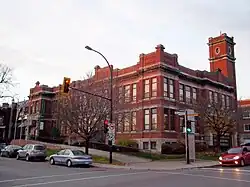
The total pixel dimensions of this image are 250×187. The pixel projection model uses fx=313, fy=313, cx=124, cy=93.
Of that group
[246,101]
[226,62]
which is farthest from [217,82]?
[246,101]

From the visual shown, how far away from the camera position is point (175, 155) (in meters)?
34.3

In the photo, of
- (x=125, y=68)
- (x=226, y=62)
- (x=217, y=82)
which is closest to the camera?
(x=125, y=68)

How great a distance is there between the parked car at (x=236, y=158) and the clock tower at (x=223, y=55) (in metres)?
32.0

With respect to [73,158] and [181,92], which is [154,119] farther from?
[73,158]

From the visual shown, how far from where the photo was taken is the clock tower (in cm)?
5475

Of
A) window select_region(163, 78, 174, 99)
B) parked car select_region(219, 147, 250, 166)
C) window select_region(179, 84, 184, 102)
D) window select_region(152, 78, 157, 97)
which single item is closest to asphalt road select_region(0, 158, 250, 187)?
parked car select_region(219, 147, 250, 166)

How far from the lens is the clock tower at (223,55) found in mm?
54750

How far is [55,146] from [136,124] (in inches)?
437

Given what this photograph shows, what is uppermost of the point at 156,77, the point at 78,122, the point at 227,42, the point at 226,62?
the point at 227,42

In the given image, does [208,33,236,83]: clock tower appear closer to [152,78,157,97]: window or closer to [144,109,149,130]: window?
[152,78,157,97]: window

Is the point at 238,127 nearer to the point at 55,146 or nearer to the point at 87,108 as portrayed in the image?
the point at 87,108

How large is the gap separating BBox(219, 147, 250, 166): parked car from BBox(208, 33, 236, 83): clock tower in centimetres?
3198

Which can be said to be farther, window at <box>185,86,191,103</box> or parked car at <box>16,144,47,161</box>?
window at <box>185,86,191,103</box>

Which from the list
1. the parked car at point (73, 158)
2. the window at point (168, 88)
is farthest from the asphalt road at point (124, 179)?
the window at point (168, 88)
